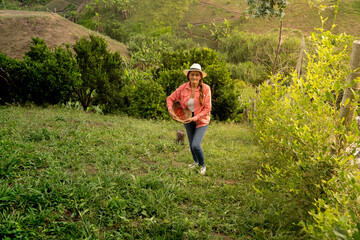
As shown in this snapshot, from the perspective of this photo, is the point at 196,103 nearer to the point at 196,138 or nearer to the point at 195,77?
the point at 195,77

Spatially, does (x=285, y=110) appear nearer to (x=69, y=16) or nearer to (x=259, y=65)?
(x=259, y=65)

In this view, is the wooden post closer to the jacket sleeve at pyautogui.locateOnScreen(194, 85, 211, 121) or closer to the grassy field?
the grassy field

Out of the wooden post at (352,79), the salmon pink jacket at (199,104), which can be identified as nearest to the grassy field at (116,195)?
the salmon pink jacket at (199,104)

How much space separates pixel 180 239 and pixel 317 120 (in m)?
2.22

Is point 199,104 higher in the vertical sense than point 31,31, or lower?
higher

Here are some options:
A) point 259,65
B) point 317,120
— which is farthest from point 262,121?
point 259,65

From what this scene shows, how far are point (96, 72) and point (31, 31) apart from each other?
26.0m

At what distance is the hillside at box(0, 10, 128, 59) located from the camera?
30.1m

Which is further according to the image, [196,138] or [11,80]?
[11,80]

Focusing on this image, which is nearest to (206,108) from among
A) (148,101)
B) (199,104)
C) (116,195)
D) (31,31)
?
(199,104)

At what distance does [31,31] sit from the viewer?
3284 cm

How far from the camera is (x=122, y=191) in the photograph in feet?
12.7

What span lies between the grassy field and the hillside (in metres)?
29.0

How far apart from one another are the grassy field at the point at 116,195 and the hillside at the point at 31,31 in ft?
95.0
